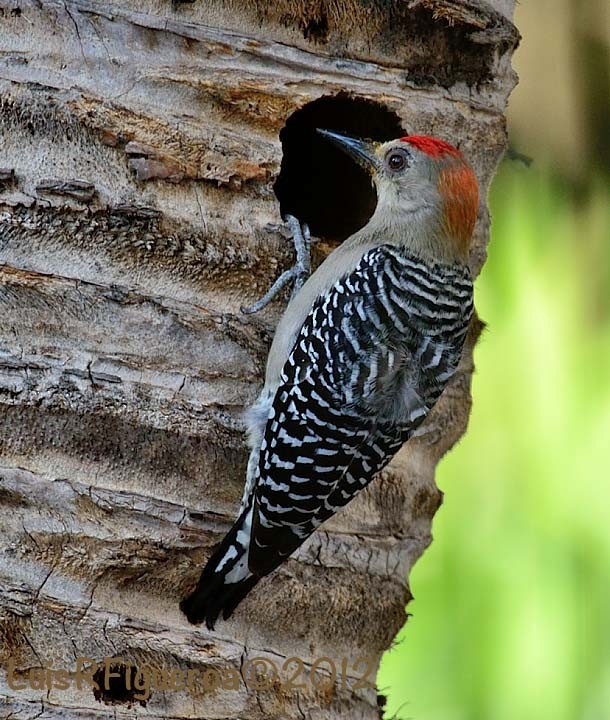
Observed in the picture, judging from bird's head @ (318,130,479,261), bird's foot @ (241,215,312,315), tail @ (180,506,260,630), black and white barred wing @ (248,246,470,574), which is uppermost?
bird's head @ (318,130,479,261)

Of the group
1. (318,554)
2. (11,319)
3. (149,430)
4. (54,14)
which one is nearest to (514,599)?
(318,554)

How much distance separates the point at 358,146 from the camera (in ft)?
11.8

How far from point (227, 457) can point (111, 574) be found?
0.41 meters

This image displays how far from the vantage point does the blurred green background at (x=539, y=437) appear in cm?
369

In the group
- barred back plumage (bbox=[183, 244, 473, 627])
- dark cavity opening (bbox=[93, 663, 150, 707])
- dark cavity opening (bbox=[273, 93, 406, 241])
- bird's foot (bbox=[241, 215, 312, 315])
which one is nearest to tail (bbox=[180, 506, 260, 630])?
barred back plumage (bbox=[183, 244, 473, 627])

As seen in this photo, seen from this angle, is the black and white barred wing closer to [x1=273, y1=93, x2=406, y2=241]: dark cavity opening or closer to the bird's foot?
the bird's foot

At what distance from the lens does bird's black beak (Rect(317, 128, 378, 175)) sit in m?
3.59

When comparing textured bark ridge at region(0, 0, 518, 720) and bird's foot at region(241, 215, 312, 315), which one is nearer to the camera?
textured bark ridge at region(0, 0, 518, 720)

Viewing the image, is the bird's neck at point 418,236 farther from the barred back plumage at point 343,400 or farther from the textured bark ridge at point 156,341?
the textured bark ridge at point 156,341

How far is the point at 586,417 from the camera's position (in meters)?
3.82

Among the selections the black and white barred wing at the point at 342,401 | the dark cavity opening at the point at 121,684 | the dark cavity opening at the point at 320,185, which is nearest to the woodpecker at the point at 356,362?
the black and white barred wing at the point at 342,401

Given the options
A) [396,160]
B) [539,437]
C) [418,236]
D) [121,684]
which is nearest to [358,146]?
[396,160]

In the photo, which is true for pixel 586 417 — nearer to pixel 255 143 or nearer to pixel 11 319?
pixel 255 143

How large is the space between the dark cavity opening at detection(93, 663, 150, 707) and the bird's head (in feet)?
4.85
